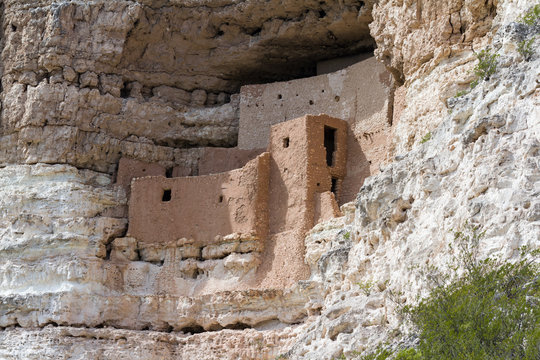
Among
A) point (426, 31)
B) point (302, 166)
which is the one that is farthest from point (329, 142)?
point (426, 31)

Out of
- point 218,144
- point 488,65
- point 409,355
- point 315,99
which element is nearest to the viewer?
point 409,355

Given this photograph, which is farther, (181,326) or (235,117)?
(235,117)

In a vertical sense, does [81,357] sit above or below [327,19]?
below

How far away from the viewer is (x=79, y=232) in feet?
82.5

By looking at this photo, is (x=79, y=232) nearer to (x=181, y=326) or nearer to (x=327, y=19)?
(x=181, y=326)

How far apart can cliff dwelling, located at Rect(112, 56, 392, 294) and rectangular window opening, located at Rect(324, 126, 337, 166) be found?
1.0 inches

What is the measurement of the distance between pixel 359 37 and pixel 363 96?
8.23 ft

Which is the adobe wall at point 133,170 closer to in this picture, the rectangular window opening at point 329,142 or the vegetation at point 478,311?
the rectangular window opening at point 329,142

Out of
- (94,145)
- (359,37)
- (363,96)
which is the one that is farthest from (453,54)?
(94,145)

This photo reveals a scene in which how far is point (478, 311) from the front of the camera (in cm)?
934

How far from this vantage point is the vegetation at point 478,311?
8.89m

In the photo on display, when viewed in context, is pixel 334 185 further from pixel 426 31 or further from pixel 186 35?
pixel 186 35

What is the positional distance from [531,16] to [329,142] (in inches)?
484

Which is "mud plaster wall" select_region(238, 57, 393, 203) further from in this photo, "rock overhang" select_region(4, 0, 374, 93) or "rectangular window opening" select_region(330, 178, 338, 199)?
"rock overhang" select_region(4, 0, 374, 93)
